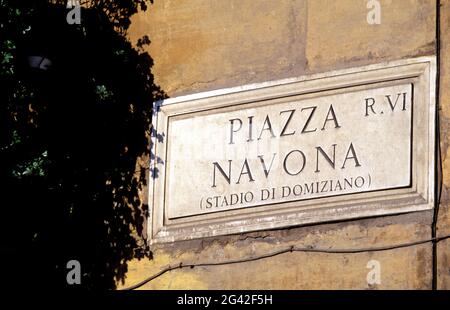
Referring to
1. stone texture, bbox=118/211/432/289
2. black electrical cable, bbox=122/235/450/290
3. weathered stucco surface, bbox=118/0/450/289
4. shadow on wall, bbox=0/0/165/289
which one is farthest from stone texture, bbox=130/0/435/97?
black electrical cable, bbox=122/235/450/290

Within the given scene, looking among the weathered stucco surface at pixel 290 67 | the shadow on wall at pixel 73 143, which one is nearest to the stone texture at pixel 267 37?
the weathered stucco surface at pixel 290 67

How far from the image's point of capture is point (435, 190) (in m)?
11.4

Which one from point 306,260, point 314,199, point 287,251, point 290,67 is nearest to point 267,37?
point 290,67

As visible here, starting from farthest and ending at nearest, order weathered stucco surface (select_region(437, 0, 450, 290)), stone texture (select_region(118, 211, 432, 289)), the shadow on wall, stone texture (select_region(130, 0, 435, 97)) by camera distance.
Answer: the shadow on wall < stone texture (select_region(130, 0, 435, 97)) < stone texture (select_region(118, 211, 432, 289)) < weathered stucco surface (select_region(437, 0, 450, 290))

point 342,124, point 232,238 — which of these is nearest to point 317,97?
point 342,124

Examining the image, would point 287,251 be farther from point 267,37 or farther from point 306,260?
point 267,37

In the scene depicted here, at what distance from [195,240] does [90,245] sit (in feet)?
3.07

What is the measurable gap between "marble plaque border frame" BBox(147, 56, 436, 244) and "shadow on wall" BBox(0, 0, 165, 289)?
0.55 feet

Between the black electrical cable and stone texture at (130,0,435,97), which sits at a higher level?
stone texture at (130,0,435,97)

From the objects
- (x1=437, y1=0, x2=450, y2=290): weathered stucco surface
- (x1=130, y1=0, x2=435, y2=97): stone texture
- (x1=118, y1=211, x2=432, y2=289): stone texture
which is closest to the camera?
(x1=437, y1=0, x2=450, y2=290): weathered stucco surface

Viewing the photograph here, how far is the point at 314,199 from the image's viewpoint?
1183 centimetres

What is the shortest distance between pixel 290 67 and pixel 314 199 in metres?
1.01

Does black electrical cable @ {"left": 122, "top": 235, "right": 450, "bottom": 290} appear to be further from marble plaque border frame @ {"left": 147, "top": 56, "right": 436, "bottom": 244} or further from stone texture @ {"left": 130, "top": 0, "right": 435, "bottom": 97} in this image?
stone texture @ {"left": 130, "top": 0, "right": 435, "bottom": 97}

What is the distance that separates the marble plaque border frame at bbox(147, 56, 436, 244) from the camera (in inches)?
452
